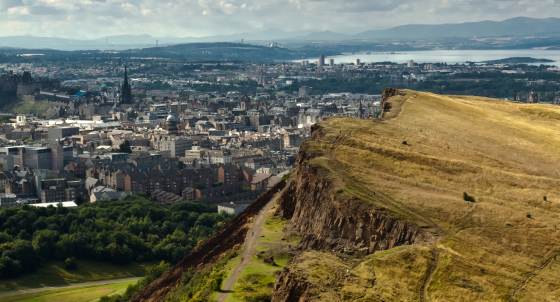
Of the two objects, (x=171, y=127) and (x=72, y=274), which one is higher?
(x=171, y=127)

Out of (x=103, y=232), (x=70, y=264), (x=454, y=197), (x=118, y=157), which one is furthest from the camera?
(x=118, y=157)

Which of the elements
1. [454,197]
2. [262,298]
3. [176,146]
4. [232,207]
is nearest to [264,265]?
[262,298]

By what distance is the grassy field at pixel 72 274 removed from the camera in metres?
59.4

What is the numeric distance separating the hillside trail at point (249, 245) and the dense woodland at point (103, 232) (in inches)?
1174

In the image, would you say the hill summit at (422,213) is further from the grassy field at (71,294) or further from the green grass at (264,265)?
the grassy field at (71,294)

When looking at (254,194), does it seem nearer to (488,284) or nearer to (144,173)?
(144,173)

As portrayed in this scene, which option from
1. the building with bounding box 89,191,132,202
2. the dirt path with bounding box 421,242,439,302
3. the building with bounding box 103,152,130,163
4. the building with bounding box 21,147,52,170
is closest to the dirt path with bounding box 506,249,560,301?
the dirt path with bounding box 421,242,439,302

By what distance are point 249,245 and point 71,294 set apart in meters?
29.0

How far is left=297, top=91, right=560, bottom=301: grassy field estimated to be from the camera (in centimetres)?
2205

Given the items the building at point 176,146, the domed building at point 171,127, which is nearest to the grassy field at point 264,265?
the building at point 176,146

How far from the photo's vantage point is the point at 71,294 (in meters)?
56.1

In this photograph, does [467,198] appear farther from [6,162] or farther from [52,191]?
[6,162]

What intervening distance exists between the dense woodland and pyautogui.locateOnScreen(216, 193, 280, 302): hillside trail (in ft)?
97.9

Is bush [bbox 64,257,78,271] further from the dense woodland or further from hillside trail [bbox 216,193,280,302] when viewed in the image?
hillside trail [bbox 216,193,280,302]
